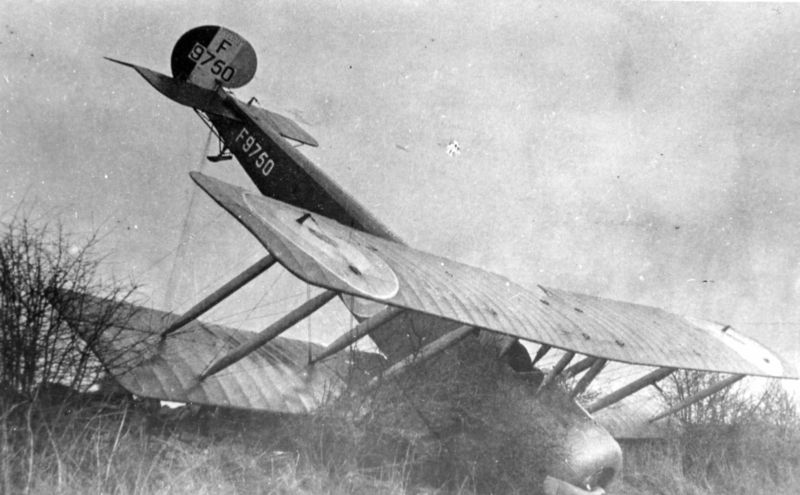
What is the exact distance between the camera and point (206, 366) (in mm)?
6160

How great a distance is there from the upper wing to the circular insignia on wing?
0.01 metres

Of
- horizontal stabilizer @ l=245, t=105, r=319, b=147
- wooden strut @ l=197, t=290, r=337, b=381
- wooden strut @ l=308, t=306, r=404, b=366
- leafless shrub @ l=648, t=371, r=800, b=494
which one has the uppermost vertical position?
horizontal stabilizer @ l=245, t=105, r=319, b=147

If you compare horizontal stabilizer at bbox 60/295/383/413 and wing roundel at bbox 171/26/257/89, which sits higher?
wing roundel at bbox 171/26/257/89

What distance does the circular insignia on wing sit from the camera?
4.11m

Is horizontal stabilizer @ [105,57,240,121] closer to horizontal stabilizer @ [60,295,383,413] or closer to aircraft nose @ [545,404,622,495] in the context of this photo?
horizontal stabilizer @ [60,295,383,413]

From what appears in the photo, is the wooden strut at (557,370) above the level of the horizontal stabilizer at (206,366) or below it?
below

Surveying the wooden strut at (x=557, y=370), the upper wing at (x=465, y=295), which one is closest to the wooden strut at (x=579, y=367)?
the upper wing at (x=465, y=295)

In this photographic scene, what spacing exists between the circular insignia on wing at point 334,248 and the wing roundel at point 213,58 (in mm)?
5631

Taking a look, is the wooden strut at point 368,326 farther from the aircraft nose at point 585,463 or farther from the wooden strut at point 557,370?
Result: the aircraft nose at point 585,463

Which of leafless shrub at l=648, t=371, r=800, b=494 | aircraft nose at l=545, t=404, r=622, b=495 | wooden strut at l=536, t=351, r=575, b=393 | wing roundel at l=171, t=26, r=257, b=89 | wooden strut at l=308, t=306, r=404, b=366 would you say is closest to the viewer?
aircraft nose at l=545, t=404, r=622, b=495

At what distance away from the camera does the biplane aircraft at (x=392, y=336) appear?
15.0 feet

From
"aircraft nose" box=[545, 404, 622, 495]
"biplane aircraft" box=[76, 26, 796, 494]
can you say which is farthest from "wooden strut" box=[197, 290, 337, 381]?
"aircraft nose" box=[545, 404, 622, 495]

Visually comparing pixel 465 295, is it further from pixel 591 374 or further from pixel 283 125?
pixel 283 125

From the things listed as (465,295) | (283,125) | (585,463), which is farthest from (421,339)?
(283,125)
